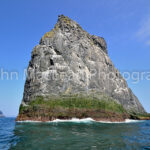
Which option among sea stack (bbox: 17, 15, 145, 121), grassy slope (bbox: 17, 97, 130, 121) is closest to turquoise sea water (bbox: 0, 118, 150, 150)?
grassy slope (bbox: 17, 97, 130, 121)

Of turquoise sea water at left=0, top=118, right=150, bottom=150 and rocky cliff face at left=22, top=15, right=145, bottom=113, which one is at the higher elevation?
rocky cliff face at left=22, top=15, right=145, bottom=113

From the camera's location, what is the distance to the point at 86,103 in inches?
1763

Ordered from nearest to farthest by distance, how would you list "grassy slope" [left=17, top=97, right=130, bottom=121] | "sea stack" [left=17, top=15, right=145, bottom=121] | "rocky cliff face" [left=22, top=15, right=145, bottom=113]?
"grassy slope" [left=17, top=97, right=130, bottom=121], "sea stack" [left=17, top=15, right=145, bottom=121], "rocky cliff face" [left=22, top=15, right=145, bottom=113]

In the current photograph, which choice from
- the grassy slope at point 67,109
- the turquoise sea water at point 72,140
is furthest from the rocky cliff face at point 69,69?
the turquoise sea water at point 72,140

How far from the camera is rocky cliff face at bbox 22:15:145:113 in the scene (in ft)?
151

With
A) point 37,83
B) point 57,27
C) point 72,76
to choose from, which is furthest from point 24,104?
point 57,27

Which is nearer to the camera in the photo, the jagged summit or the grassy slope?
the grassy slope

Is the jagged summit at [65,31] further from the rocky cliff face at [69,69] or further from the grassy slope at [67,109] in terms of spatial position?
the grassy slope at [67,109]

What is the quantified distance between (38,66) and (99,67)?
23477 mm

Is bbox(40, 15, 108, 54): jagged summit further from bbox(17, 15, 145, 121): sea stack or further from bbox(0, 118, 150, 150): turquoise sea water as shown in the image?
bbox(0, 118, 150, 150): turquoise sea water

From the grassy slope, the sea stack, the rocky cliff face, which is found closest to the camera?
the grassy slope

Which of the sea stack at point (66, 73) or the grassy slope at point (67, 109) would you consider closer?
the grassy slope at point (67, 109)

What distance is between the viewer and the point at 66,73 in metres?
48.2

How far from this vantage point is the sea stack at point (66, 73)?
44344mm
